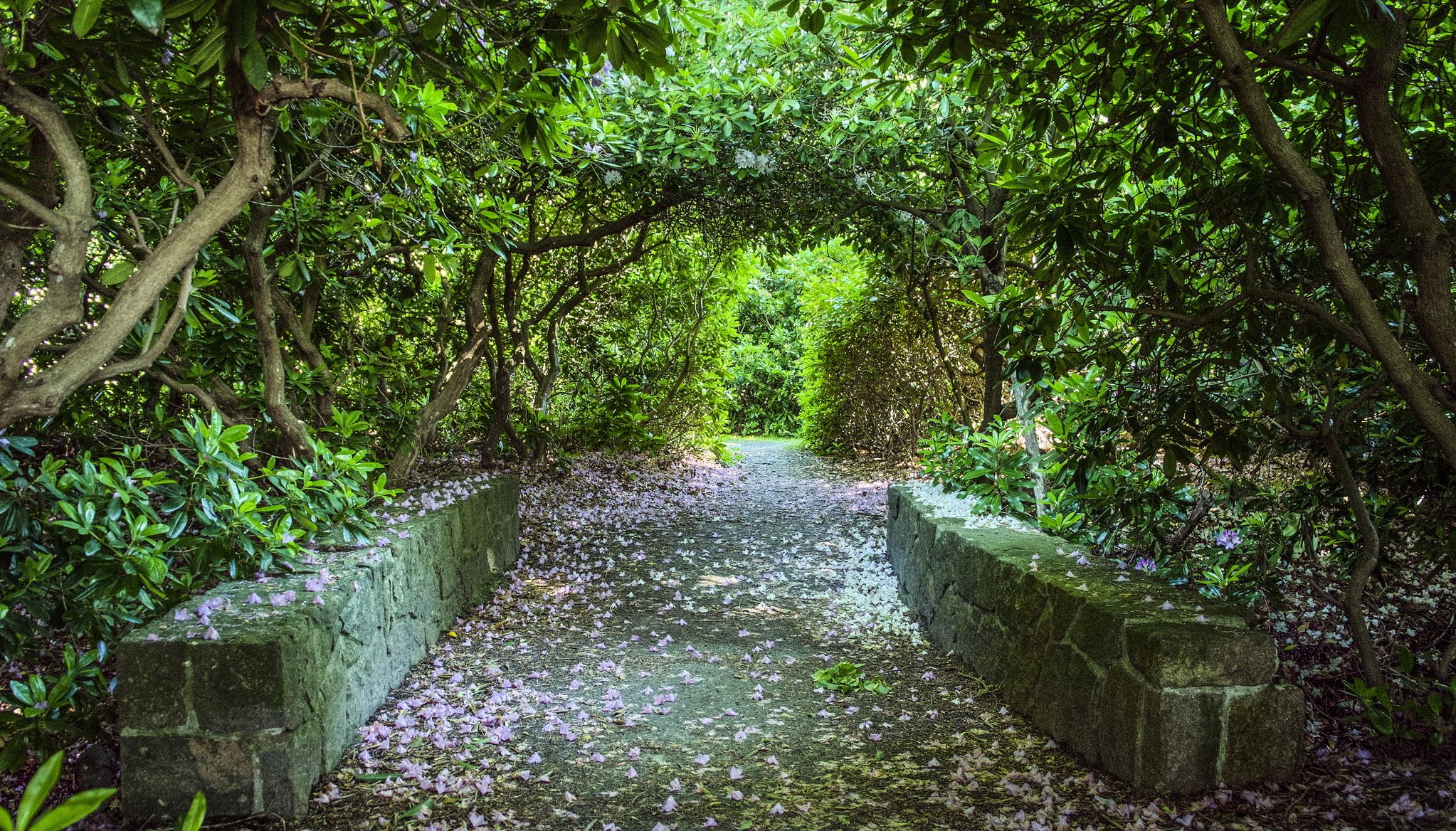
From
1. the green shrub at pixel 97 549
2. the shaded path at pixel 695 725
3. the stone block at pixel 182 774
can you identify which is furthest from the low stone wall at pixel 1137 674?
the green shrub at pixel 97 549

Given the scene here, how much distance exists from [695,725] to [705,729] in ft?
0.17

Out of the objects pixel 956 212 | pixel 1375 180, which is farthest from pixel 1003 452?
pixel 1375 180

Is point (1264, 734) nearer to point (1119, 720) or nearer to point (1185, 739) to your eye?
point (1185, 739)

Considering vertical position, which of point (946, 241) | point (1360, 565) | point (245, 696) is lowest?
point (245, 696)

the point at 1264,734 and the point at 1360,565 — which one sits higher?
the point at 1360,565

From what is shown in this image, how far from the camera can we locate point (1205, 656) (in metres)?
2.34

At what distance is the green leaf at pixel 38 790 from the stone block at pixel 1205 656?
239 cm

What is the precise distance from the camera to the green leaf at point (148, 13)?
60.4 inches

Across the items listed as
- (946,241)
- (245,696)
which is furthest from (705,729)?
(946,241)

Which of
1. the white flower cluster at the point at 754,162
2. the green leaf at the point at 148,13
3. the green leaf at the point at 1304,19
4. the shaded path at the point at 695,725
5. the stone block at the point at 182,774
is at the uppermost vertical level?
the white flower cluster at the point at 754,162

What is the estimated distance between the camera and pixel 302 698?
237 centimetres

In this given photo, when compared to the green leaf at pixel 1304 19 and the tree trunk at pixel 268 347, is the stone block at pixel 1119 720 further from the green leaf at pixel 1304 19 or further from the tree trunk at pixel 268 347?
the tree trunk at pixel 268 347

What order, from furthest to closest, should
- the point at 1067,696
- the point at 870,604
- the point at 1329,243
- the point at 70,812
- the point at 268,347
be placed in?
the point at 870,604 < the point at 268,347 < the point at 1067,696 < the point at 1329,243 < the point at 70,812

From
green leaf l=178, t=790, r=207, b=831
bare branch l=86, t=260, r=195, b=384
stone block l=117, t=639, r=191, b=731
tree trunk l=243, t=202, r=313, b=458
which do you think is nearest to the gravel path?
stone block l=117, t=639, r=191, b=731
